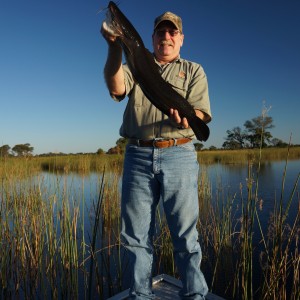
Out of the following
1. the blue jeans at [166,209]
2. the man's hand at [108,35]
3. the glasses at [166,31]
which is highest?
the glasses at [166,31]

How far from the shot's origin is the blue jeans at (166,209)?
2.57m

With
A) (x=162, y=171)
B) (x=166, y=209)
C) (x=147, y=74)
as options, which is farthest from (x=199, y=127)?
(x=166, y=209)

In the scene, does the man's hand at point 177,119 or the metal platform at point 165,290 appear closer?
the man's hand at point 177,119

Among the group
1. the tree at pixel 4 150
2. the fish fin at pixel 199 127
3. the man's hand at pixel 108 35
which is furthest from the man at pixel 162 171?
the tree at pixel 4 150

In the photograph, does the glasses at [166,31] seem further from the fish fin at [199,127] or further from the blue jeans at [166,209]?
the blue jeans at [166,209]

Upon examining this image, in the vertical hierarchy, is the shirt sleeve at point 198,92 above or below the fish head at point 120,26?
below

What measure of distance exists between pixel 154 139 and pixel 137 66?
0.65m

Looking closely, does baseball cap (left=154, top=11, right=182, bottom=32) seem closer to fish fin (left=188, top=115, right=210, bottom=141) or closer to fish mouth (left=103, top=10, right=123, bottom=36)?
fish mouth (left=103, top=10, right=123, bottom=36)

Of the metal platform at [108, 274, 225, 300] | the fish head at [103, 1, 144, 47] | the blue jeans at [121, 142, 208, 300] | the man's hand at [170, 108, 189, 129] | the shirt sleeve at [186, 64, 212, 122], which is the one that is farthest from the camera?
the metal platform at [108, 274, 225, 300]

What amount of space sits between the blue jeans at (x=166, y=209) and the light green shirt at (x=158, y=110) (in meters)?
0.15

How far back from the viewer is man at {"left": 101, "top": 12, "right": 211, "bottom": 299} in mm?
2572

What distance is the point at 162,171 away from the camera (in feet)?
8.47

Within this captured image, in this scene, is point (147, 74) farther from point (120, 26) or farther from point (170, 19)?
point (170, 19)

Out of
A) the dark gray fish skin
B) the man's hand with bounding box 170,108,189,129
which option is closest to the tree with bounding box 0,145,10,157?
the dark gray fish skin
